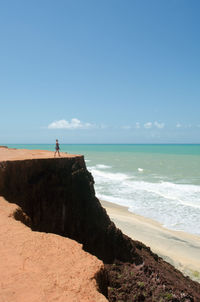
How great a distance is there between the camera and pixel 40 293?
2.88m

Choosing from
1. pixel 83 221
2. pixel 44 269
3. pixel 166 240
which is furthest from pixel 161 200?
pixel 44 269

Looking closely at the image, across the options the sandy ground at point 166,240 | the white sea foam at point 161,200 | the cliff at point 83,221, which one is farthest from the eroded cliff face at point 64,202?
the white sea foam at point 161,200

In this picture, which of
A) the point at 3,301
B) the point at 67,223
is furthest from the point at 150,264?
the point at 3,301

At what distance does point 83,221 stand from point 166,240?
804 cm

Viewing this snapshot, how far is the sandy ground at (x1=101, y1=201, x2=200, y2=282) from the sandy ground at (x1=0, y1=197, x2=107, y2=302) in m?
9.72

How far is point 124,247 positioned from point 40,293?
7.24 m

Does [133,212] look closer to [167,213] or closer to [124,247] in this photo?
[167,213]

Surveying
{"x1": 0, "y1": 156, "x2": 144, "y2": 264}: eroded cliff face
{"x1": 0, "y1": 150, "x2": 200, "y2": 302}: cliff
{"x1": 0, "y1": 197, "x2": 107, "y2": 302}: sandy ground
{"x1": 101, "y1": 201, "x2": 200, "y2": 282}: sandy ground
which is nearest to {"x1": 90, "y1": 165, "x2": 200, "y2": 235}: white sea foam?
{"x1": 101, "y1": 201, "x2": 200, "y2": 282}: sandy ground

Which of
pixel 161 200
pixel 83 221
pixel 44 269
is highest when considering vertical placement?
pixel 44 269

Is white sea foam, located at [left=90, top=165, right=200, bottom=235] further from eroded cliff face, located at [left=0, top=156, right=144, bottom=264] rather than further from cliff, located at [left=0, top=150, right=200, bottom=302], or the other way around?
eroded cliff face, located at [left=0, top=156, right=144, bottom=264]

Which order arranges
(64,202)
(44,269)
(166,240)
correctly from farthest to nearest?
(166,240), (64,202), (44,269)

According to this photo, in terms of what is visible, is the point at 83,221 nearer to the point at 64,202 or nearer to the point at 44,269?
the point at 64,202

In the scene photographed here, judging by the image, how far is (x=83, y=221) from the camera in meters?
9.27

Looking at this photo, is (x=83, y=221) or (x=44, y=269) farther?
(x=83, y=221)
